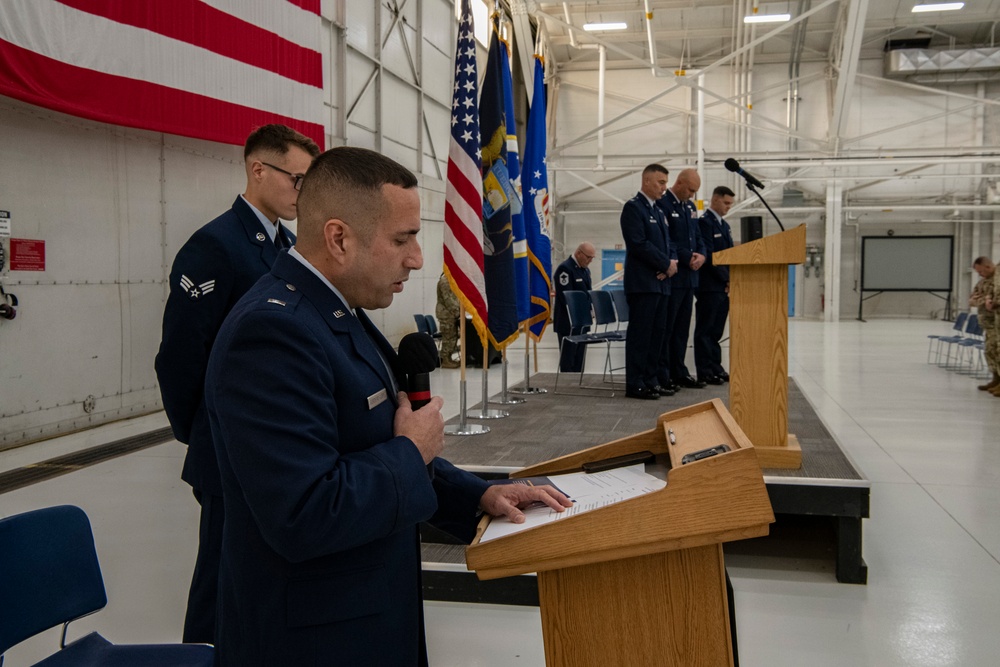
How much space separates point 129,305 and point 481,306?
305 cm

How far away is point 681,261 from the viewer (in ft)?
20.1

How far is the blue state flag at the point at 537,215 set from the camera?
6559mm

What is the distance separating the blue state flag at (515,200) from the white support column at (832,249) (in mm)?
14708

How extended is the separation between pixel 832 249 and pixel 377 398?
63.0 ft

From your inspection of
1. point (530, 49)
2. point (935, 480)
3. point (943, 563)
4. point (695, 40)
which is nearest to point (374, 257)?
point (943, 563)

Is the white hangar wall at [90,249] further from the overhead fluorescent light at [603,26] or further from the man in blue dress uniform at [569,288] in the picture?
the overhead fluorescent light at [603,26]

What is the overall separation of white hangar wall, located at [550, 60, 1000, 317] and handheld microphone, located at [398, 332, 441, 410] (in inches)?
699

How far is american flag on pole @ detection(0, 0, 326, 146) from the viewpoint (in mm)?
4871

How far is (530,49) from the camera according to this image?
16.6m

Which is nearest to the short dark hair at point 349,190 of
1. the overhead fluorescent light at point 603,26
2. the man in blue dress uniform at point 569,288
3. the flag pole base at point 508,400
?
the flag pole base at point 508,400

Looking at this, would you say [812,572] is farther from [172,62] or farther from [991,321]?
[991,321]

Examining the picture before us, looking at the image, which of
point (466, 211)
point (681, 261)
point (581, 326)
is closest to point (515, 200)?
point (466, 211)

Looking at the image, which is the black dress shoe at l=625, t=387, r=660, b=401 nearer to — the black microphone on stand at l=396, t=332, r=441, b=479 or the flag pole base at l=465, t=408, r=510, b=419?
the flag pole base at l=465, t=408, r=510, b=419

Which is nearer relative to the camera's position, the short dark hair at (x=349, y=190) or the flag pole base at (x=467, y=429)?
the short dark hair at (x=349, y=190)
